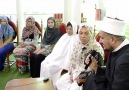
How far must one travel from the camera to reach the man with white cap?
1264 millimetres

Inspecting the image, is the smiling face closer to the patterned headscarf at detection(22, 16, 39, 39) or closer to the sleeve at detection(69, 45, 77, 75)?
the sleeve at detection(69, 45, 77, 75)

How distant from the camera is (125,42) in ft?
4.73

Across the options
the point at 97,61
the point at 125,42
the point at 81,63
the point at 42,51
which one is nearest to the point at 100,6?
the point at 42,51

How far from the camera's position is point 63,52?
312 centimetres

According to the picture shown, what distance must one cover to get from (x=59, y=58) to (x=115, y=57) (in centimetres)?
171

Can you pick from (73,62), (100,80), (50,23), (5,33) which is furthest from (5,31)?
(100,80)

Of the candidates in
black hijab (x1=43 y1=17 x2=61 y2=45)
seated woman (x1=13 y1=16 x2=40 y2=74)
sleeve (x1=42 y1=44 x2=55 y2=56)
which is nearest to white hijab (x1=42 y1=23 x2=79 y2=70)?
sleeve (x1=42 y1=44 x2=55 y2=56)

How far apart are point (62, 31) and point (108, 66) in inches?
87.9

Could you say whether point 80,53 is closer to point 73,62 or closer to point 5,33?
point 73,62

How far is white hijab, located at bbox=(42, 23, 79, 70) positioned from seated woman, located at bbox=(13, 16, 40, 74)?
688mm

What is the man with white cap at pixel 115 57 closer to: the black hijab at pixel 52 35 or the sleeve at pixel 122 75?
the sleeve at pixel 122 75

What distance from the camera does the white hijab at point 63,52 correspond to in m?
3.03

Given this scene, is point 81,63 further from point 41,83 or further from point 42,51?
point 42,51

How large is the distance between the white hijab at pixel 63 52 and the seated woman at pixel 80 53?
0.45 metres
